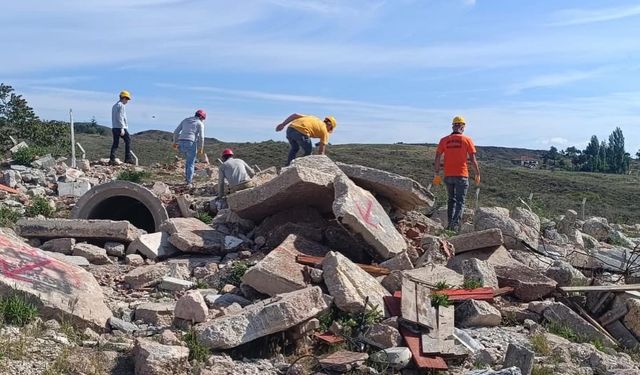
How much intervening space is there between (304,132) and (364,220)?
379 centimetres

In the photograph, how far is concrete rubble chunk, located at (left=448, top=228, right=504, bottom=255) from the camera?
8.02 metres

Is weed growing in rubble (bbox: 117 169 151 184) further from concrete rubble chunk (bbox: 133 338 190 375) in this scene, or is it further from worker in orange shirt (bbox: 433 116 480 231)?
concrete rubble chunk (bbox: 133 338 190 375)

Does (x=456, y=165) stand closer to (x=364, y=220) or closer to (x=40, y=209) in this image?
(x=364, y=220)

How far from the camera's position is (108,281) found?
23.5 feet

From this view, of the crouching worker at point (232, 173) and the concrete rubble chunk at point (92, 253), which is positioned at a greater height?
the crouching worker at point (232, 173)

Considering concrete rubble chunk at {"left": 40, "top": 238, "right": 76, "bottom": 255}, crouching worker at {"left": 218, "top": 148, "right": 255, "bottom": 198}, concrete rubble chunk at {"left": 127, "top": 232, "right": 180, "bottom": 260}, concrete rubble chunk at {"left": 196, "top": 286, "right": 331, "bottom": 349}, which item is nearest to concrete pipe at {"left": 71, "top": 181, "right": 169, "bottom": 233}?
concrete rubble chunk at {"left": 127, "top": 232, "right": 180, "bottom": 260}

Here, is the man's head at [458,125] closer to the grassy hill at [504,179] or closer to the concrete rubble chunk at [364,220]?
the concrete rubble chunk at [364,220]

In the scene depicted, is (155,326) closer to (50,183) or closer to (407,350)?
(407,350)

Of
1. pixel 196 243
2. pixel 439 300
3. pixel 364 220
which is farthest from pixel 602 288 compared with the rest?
pixel 196 243

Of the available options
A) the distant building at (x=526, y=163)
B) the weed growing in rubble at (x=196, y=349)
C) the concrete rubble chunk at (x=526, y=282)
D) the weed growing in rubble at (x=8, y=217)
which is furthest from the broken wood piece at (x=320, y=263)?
the distant building at (x=526, y=163)

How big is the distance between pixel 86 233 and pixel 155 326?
2.59 meters

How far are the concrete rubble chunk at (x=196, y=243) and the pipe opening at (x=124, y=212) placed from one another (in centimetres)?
101

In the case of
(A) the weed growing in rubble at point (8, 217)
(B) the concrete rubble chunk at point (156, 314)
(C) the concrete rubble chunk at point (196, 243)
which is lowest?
(B) the concrete rubble chunk at point (156, 314)

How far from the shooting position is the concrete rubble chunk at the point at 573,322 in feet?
21.5
